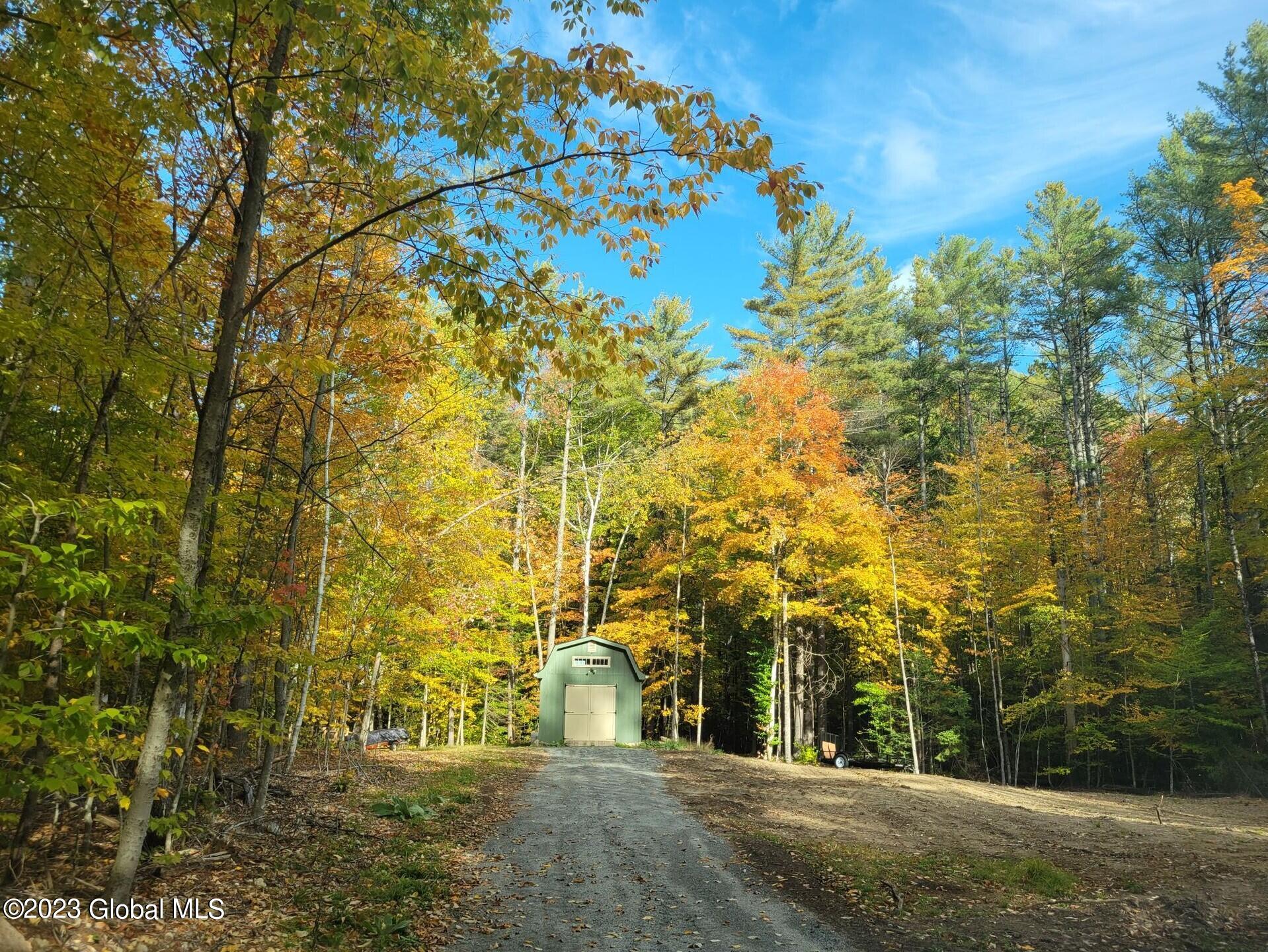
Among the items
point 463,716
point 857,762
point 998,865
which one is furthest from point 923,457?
point 998,865

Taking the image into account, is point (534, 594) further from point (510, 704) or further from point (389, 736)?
point (389, 736)

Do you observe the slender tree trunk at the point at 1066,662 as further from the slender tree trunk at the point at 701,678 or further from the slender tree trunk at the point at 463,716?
the slender tree trunk at the point at 463,716

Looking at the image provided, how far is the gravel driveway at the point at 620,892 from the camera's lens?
16.5 feet

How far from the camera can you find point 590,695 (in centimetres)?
2092

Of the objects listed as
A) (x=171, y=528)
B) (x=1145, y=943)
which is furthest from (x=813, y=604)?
(x=171, y=528)

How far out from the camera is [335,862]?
5.85 m

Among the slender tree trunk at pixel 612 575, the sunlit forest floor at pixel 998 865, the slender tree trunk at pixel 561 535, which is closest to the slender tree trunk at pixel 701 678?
the slender tree trunk at pixel 612 575

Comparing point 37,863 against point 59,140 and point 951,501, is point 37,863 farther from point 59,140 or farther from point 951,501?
point 951,501

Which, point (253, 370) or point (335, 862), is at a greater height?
point (253, 370)

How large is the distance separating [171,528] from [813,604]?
16.7 meters

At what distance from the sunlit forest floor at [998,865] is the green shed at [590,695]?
772cm

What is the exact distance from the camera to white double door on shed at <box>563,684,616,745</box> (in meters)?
20.7

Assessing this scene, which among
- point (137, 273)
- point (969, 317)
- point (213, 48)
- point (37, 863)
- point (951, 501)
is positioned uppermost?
point (969, 317)

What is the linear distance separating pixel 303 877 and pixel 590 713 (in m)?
16.1
